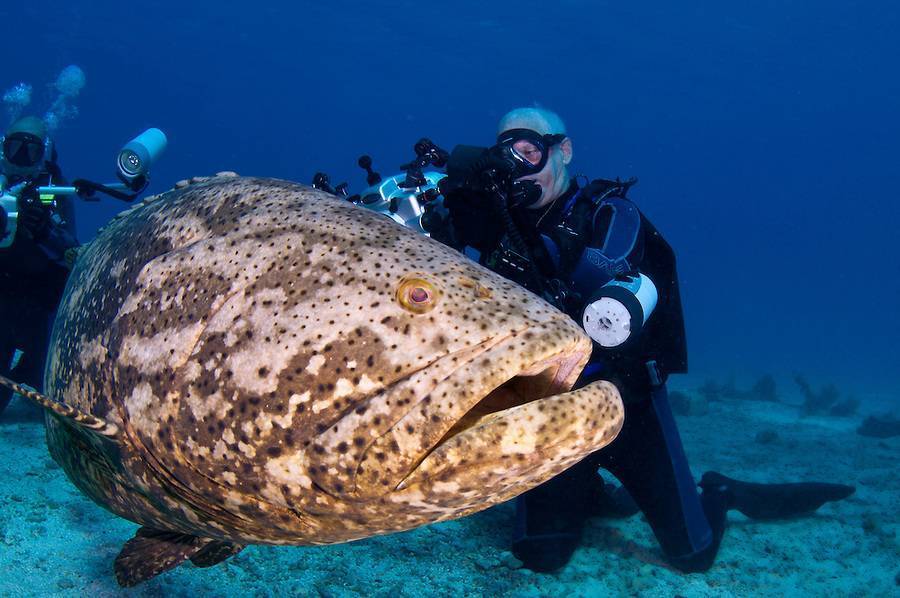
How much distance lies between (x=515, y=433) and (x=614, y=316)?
5.35ft

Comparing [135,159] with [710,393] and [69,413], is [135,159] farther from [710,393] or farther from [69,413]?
[710,393]

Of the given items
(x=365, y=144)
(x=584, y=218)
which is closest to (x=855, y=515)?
(x=584, y=218)

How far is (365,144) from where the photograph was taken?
386 ft

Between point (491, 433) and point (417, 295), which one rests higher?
point (417, 295)

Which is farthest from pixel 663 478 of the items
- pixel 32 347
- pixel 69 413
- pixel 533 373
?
pixel 32 347

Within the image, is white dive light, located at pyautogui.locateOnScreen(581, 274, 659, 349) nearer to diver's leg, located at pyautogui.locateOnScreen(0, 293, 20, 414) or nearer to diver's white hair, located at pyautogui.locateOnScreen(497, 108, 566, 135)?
diver's white hair, located at pyautogui.locateOnScreen(497, 108, 566, 135)

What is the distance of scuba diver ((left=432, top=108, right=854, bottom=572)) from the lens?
3.88m

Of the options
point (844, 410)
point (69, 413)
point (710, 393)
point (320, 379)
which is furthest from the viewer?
point (710, 393)

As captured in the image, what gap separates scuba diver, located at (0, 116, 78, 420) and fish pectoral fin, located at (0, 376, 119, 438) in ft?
12.2

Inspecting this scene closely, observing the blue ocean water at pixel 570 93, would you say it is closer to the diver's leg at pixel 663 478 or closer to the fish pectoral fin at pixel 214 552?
the diver's leg at pixel 663 478

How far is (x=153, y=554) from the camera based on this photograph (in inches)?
108

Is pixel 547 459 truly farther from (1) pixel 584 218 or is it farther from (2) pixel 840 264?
(2) pixel 840 264

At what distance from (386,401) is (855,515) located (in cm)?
784

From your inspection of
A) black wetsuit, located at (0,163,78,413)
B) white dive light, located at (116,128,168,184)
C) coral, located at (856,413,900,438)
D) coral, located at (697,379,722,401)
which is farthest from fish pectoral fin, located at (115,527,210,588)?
coral, located at (697,379,722,401)
